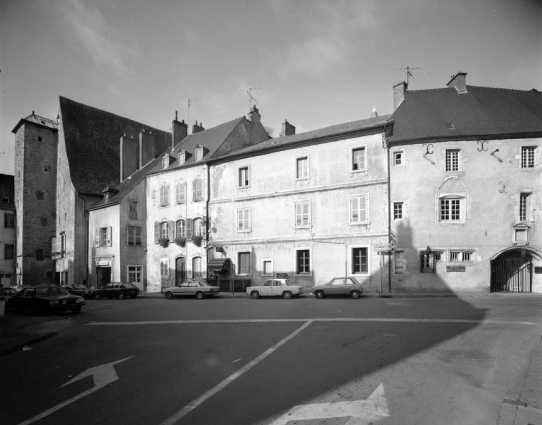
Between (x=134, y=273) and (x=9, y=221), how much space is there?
2003cm

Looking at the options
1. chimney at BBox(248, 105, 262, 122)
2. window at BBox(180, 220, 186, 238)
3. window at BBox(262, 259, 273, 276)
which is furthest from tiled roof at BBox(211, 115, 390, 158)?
A: window at BBox(262, 259, 273, 276)

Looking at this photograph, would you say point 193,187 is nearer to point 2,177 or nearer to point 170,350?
point 170,350

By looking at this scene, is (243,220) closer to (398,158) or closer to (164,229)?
(164,229)

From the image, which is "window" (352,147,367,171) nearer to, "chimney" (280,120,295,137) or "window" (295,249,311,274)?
"window" (295,249,311,274)

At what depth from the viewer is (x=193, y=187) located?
1287 inches

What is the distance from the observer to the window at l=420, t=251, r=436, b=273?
2334 cm

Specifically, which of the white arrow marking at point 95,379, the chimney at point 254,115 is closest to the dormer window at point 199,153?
the chimney at point 254,115

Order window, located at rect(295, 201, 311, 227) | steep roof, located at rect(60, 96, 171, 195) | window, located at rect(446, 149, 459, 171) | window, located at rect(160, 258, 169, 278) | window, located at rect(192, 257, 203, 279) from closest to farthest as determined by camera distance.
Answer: window, located at rect(446, 149, 459, 171) < window, located at rect(295, 201, 311, 227) < window, located at rect(192, 257, 203, 279) < window, located at rect(160, 258, 169, 278) < steep roof, located at rect(60, 96, 171, 195)

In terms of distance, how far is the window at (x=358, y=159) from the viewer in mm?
25422

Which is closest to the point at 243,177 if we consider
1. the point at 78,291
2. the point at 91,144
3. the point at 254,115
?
the point at 254,115

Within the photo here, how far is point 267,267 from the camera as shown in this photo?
28438mm

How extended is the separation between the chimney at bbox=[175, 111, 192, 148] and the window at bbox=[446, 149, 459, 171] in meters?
27.2

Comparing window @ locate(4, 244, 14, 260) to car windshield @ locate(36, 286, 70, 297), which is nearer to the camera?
car windshield @ locate(36, 286, 70, 297)

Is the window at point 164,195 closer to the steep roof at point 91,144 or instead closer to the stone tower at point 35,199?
the steep roof at point 91,144
